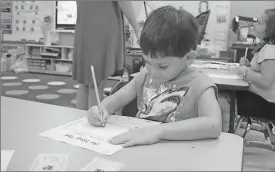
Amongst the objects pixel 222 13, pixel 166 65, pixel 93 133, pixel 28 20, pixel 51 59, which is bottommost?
pixel 51 59

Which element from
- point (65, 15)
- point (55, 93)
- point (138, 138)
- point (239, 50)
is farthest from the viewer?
point (65, 15)

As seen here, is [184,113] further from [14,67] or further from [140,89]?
[14,67]

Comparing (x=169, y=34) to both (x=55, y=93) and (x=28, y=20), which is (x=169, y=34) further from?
(x=28, y=20)

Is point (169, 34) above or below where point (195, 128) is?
above

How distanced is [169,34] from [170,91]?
210 mm

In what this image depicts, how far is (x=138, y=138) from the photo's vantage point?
0.65m

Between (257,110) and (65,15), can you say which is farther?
(65,15)

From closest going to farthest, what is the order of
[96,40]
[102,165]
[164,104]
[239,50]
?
[102,165], [164,104], [96,40], [239,50]

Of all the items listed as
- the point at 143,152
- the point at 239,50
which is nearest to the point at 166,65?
the point at 143,152

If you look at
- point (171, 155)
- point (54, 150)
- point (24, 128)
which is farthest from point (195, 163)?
point (24, 128)

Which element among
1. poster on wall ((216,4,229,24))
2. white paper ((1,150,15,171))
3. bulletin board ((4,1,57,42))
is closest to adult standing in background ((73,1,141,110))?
white paper ((1,150,15,171))

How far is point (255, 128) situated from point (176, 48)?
1923mm

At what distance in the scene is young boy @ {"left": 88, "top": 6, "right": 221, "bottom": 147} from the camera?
69cm

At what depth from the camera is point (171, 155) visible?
1.98 ft
